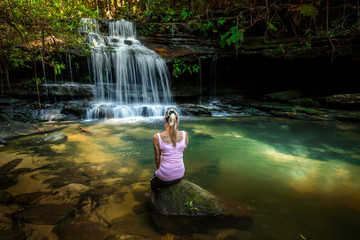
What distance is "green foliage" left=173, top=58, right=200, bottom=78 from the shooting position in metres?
13.1

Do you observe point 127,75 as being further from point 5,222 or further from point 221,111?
point 5,222

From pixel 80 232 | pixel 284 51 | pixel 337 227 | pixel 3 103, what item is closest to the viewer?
pixel 80 232

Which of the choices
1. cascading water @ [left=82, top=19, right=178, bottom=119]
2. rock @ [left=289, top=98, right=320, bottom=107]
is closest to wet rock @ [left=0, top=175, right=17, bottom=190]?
cascading water @ [left=82, top=19, right=178, bottom=119]

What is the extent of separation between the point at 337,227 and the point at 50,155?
6.25 m

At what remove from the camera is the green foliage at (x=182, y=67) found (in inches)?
517

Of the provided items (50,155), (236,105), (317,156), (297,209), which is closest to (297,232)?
(297,209)

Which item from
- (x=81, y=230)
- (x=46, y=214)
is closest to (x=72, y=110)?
(x=46, y=214)

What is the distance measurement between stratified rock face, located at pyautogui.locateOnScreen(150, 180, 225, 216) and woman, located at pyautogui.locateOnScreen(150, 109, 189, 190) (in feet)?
0.47

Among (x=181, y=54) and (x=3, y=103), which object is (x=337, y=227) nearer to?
(x=181, y=54)

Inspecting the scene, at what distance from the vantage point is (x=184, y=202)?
9.11 feet

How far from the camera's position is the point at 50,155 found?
501 cm

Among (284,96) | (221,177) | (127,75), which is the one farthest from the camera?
(284,96)

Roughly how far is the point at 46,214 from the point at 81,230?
0.68m

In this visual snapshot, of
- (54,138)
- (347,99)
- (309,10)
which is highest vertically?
(309,10)
